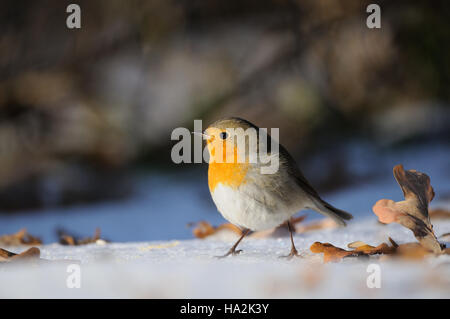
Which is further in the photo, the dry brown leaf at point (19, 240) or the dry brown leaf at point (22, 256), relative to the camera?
the dry brown leaf at point (19, 240)

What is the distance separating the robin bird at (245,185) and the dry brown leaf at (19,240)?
611mm

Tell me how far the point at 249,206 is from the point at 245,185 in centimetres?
4

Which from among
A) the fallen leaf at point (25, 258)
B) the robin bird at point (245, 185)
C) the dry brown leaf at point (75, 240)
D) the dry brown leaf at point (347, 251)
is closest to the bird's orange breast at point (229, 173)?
the robin bird at point (245, 185)

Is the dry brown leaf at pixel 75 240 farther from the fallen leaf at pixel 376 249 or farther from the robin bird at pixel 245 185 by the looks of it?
the fallen leaf at pixel 376 249

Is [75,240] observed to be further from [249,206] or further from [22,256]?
[249,206]

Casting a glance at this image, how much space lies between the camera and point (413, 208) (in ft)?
3.13

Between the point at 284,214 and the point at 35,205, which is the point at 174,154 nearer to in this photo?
the point at 35,205

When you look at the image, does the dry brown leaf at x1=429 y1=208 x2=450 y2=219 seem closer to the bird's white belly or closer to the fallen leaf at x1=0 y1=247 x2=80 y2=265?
the bird's white belly

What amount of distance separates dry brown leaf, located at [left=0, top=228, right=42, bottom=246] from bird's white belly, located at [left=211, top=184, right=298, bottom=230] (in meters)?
0.63

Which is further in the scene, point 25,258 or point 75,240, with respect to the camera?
point 75,240

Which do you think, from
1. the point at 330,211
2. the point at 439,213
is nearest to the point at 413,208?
the point at 330,211

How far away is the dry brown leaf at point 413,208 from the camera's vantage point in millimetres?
922

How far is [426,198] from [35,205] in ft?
5.76

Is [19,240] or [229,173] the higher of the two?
[229,173]
